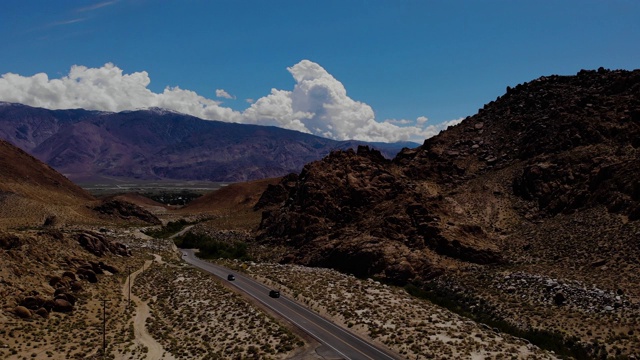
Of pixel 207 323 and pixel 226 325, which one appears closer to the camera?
pixel 226 325

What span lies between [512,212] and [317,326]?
3944cm

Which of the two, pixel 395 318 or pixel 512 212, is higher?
pixel 512 212

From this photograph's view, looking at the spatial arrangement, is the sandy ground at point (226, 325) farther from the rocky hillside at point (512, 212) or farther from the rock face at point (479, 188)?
the rock face at point (479, 188)

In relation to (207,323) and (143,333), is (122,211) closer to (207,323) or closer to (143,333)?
(207,323)

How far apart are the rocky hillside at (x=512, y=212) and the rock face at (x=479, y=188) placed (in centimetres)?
23

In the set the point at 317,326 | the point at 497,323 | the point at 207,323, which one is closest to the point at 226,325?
the point at 207,323

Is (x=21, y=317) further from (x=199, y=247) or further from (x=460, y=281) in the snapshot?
(x=199, y=247)

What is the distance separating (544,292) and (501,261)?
979cm

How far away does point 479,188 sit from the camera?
7494cm

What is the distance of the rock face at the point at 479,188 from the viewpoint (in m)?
59.0

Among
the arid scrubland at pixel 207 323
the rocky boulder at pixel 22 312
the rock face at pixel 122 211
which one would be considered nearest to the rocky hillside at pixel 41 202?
the rock face at pixel 122 211

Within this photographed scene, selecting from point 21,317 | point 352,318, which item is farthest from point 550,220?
point 21,317

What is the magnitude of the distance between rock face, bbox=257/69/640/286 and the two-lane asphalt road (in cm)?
1350

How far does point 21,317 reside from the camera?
3822 cm
